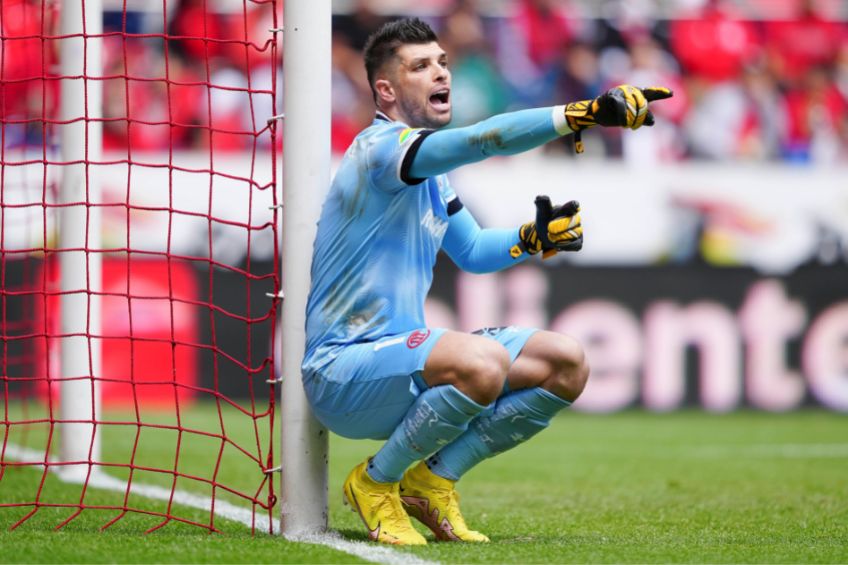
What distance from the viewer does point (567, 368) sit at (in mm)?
4680

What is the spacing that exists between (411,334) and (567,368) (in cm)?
58

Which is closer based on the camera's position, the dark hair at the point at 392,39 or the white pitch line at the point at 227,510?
the white pitch line at the point at 227,510

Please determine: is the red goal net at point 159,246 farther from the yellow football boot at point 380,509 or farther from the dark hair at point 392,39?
the dark hair at point 392,39

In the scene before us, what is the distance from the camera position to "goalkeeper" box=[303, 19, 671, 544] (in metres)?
4.39

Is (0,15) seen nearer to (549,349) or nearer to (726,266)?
(549,349)

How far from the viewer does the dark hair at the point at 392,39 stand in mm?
4891

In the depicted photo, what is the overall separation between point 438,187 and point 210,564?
5.60 ft

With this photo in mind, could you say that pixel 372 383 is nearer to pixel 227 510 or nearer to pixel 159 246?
pixel 227 510

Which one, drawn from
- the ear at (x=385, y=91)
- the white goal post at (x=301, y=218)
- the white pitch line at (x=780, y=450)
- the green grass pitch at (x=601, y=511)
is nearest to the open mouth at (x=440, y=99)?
the ear at (x=385, y=91)

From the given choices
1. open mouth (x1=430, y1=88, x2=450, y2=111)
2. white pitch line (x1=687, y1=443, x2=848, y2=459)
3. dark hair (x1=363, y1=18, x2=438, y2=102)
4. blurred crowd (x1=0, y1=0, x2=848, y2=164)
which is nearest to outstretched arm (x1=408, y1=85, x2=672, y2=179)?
open mouth (x1=430, y1=88, x2=450, y2=111)

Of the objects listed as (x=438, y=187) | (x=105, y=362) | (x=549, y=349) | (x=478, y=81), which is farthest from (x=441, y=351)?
(x=478, y=81)

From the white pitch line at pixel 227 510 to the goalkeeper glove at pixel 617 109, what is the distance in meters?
1.43

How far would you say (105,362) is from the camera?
13.0 meters

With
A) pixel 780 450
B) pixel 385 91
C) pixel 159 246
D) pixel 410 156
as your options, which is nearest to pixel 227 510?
pixel 385 91
